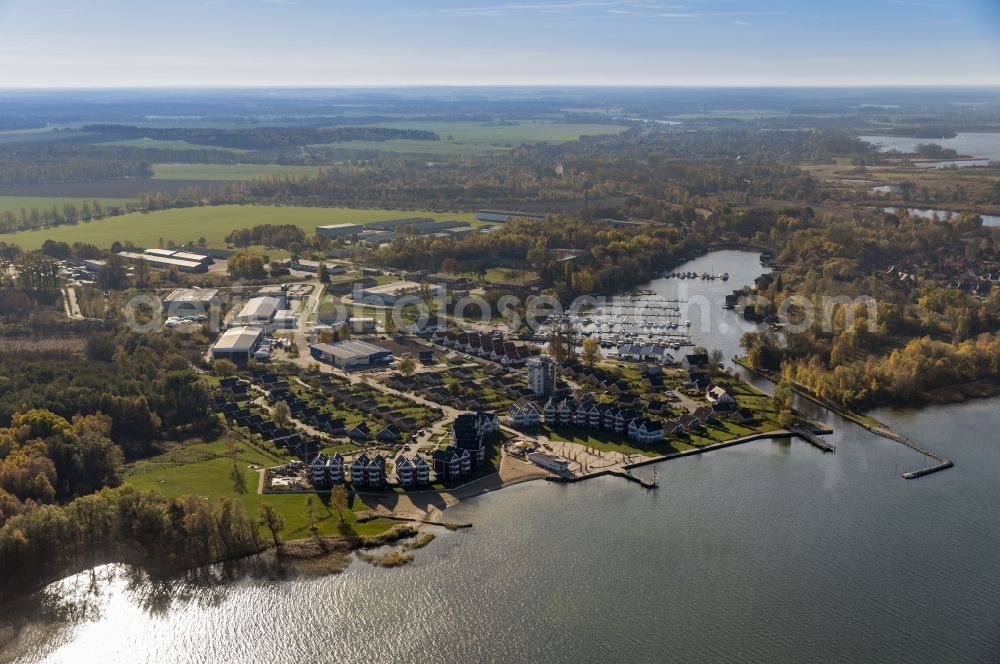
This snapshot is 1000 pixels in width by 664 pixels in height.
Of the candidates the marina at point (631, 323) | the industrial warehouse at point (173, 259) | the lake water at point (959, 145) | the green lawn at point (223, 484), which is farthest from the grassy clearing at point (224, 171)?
the green lawn at point (223, 484)

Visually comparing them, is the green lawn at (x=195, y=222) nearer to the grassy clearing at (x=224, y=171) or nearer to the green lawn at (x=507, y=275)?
the green lawn at (x=507, y=275)

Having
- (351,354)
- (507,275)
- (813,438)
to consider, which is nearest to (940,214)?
(507,275)

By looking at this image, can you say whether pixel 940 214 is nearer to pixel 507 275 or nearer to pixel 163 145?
pixel 507 275


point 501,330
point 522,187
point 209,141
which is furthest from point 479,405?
point 209,141

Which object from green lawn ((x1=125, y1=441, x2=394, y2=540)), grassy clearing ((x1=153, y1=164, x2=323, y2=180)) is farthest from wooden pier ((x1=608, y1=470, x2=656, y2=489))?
grassy clearing ((x1=153, y1=164, x2=323, y2=180))

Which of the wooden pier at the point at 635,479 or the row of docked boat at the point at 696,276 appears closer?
the wooden pier at the point at 635,479

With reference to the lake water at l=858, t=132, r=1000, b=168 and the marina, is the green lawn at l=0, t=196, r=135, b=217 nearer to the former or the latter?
the marina

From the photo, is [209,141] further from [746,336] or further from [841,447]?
[841,447]
